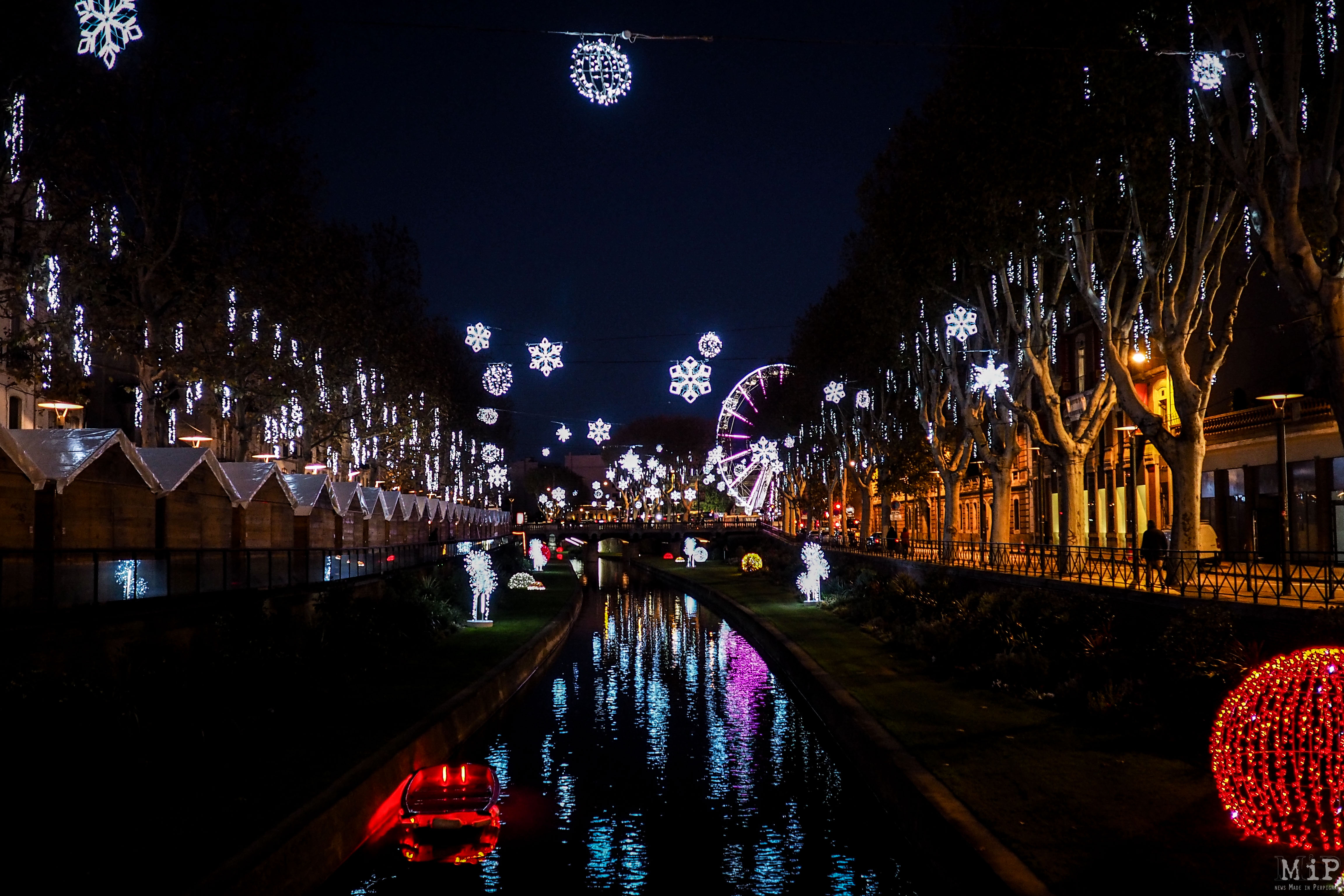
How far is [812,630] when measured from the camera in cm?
3102

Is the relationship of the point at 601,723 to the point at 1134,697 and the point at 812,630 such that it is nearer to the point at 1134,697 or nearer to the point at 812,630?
the point at 1134,697

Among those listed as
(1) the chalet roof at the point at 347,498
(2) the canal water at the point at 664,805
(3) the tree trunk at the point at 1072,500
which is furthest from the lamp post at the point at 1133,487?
(1) the chalet roof at the point at 347,498

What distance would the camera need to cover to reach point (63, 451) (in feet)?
73.1

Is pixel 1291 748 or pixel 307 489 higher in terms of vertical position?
pixel 307 489

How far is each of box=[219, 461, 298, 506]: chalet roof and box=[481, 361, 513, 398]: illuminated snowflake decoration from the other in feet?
22.9

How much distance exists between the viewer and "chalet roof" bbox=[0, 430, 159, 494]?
21062 millimetres

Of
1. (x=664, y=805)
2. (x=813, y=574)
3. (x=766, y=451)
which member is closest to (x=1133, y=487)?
(x=813, y=574)

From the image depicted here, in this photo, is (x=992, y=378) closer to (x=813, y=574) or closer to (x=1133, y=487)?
(x=1133, y=487)

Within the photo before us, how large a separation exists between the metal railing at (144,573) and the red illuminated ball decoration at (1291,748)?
1352 cm

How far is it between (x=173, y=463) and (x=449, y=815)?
17.5 m

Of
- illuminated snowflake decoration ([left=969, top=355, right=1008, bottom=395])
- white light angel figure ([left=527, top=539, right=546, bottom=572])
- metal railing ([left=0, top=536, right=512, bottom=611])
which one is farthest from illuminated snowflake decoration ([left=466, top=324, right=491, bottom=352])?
white light angel figure ([left=527, top=539, right=546, bottom=572])

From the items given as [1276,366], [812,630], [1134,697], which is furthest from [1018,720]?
[1276,366]

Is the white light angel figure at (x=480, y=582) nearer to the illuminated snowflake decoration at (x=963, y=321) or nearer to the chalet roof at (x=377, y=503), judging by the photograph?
the chalet roof at (x=377, y=503)

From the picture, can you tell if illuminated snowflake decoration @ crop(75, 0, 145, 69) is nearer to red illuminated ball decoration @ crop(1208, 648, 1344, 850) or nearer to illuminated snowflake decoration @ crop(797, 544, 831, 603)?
red illuminated ball decoration @ crop(1208, 648, 1344, 850)
